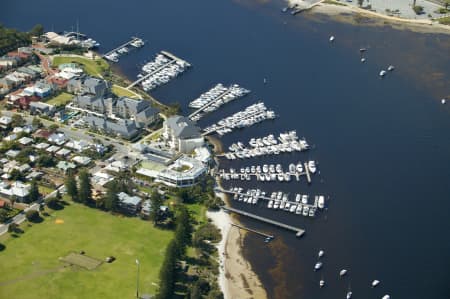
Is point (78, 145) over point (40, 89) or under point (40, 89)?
under

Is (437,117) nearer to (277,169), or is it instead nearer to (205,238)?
(277,169)

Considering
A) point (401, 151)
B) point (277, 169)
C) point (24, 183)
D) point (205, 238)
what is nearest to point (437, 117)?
point (401, 151)

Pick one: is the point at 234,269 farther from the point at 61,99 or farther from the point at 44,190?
the point at 61,99

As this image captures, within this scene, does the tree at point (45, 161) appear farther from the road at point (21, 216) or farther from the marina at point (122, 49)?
the marina at point (122, 49)

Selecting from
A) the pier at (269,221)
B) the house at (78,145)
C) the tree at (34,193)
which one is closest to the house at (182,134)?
the house at (78,145)

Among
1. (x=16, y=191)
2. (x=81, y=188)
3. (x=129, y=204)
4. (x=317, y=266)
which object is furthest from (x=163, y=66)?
(x=317, y=266)
